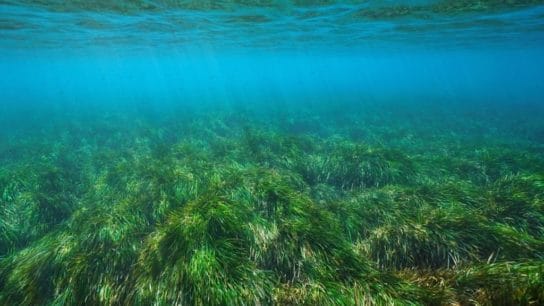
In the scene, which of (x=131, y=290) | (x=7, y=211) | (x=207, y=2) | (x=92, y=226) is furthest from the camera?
(x=207, y=2)

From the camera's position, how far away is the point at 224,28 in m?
26.7

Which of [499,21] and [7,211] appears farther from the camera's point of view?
[499,21]

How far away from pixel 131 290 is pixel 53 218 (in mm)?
6466

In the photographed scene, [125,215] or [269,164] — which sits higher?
[125,215]

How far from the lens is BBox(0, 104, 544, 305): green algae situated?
5902mm

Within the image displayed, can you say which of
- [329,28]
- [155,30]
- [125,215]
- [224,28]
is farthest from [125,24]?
[125,215]

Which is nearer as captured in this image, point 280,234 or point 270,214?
point 280,234

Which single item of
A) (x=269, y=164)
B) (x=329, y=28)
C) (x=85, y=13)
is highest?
(x=85, y=13)

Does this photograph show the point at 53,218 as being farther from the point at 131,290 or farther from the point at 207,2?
the point at 207,2

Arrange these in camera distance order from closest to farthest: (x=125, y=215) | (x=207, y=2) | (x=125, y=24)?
1. (x=125, y=215)
2. (x=207, y=2)
3. (x=125, y=24)

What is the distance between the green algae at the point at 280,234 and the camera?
5.90m

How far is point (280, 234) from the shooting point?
24.2ft

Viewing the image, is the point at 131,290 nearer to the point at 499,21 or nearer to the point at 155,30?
the point at 155,30

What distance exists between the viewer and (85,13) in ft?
63.1
